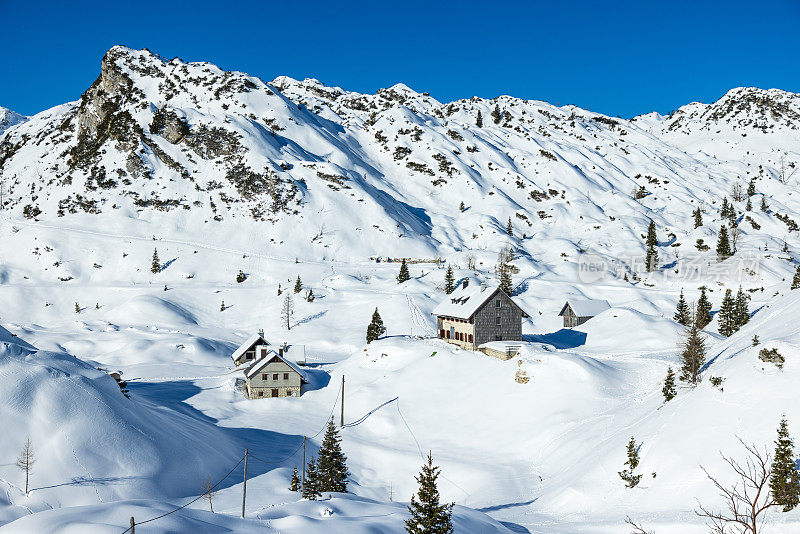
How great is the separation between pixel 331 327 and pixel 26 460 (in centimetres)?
6115

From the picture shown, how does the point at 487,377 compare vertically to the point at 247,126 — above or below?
below

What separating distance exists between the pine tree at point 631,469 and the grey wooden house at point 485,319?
3211cm

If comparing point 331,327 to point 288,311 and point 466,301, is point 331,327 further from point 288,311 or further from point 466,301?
point 466,301

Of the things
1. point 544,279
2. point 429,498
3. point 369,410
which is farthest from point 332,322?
point 429,498

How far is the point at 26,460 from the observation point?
90.2 ft

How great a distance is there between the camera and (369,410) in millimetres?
49938

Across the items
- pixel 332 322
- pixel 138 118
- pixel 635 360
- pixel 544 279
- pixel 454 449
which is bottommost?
pixel 454 449

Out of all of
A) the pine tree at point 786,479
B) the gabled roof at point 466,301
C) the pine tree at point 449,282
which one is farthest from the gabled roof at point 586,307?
the pine tree at point 786,479

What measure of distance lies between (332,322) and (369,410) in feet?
135

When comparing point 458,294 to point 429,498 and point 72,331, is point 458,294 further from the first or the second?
point 72,331

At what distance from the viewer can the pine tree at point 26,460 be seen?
26920 mm

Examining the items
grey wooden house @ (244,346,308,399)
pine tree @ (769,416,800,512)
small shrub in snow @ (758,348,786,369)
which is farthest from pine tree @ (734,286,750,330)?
grey wooden house @ (244,346,308,399)

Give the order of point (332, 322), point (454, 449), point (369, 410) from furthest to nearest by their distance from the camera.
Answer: point (332, 322) → point (369, 410) → point (454, 449)

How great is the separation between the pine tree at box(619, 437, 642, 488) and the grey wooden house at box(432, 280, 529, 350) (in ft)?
105
